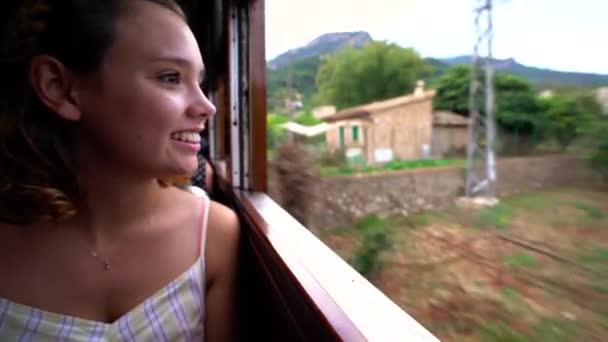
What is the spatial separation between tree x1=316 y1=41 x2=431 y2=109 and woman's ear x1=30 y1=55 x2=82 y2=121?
63cm

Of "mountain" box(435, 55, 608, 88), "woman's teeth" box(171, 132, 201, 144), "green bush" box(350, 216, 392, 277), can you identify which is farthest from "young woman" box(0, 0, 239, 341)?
"mountain" box(435, 55, 608, 88)

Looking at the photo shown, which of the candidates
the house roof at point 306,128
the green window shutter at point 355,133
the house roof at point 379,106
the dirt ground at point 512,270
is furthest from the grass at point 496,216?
the house roof at point 306,128

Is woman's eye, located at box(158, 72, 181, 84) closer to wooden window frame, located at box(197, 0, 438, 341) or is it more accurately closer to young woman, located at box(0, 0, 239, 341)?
young woman, located at box(0, 0, 239, 341)

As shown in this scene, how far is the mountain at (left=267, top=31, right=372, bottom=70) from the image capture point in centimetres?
113

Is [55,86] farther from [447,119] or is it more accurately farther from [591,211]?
[591,211]

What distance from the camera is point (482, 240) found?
0.69 meters

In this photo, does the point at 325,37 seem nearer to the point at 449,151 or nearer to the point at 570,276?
the point at 449,151

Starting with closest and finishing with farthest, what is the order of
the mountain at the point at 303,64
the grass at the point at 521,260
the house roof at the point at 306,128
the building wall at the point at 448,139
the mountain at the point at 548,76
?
the mountain at the point at 548,76 < the grass at the point at 521,260 < the building wall at the point at 448,139 < the mountain at the point at 303,64 < the house roof at the point at 306,128

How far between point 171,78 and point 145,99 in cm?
7

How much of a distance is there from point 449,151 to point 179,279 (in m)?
0.60

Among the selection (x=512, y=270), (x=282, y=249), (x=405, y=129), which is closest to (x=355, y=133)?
(x=405, y=129)

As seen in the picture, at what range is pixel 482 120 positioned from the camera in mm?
713

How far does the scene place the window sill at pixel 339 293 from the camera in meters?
0.57

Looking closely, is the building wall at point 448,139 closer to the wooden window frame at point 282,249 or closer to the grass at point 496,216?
the grass at point 496,216
